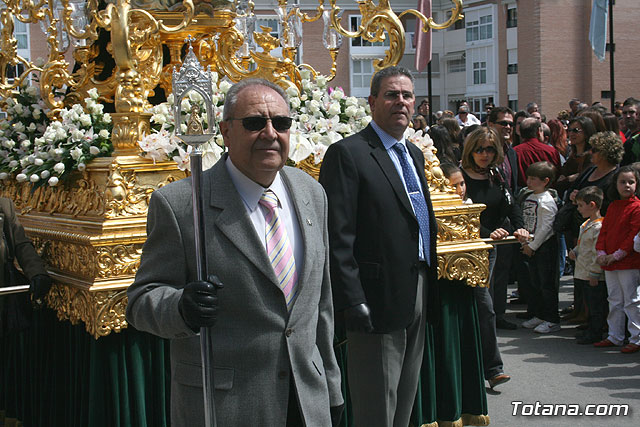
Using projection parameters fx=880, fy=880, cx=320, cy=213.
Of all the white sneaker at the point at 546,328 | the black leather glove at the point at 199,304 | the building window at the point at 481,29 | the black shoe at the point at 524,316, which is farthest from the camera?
the building window at the point at 481,29

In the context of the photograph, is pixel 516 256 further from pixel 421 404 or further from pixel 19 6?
pixel 19 6

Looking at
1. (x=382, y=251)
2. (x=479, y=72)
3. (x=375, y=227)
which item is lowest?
(x=382, y=251)

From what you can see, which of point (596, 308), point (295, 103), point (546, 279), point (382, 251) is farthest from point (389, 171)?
point (546, 279)

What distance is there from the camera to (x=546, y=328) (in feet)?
27.2

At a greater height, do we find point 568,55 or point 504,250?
point 568,55

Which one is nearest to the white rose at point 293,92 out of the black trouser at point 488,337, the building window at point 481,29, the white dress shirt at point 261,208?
the black trouser at point 488,337

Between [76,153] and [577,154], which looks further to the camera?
[577,154]

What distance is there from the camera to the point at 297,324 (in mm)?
2955

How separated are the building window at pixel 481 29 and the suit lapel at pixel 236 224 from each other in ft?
127

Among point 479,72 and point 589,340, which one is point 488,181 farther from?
point 479,72

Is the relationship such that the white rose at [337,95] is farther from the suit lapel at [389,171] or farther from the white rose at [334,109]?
the suit lapel at [389,171]

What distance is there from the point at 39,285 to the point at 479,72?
3787 cm

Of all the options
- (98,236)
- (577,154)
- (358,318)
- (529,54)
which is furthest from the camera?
(529,54)

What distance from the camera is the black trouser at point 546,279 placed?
8281 millimetres
